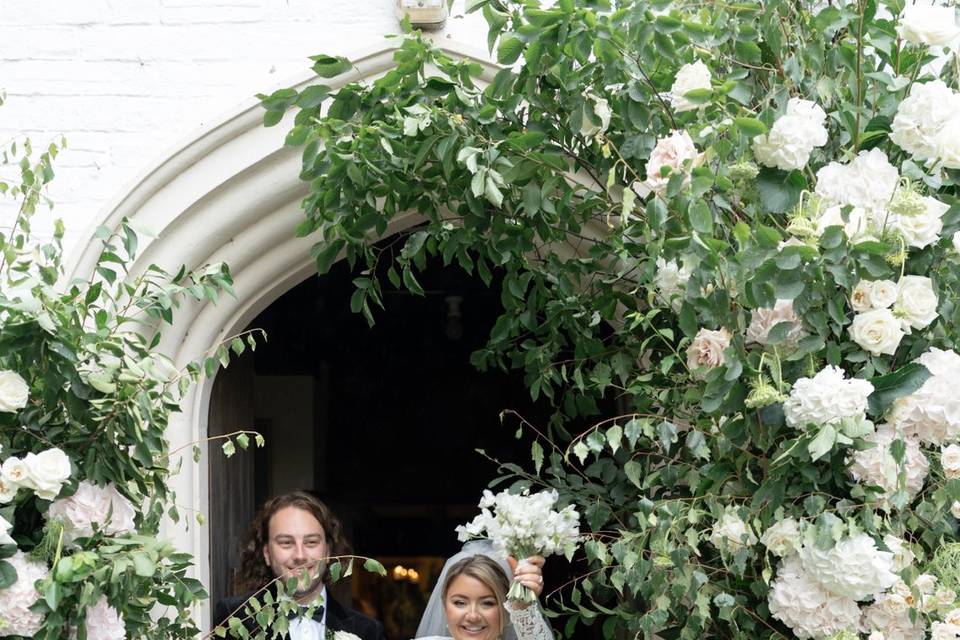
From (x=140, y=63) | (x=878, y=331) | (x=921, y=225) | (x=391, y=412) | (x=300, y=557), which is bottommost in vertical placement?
(x=300, y=557)

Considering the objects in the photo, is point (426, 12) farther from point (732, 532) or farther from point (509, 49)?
point (732, 532)

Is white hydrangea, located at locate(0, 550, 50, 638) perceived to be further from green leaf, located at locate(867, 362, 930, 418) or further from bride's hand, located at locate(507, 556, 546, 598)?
green leaf, located at locate(867, 362, 930, 418)

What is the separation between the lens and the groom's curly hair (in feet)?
→ 11.6

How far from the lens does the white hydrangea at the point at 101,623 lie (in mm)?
2676

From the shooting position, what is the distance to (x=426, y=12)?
3.43 m

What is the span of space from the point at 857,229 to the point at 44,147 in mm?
2110

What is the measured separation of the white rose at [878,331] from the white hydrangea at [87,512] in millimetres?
1499

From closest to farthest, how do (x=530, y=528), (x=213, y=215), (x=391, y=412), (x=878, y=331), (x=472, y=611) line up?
(x=878, y=331) < (x=530, y=528) < (x=472, y=611) < (x=213, y=215) < (x=391, y=412)

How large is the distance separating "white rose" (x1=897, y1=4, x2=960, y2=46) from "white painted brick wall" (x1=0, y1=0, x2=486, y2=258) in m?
1.26

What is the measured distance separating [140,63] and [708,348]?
5.74 feet

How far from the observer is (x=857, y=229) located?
8.04ft

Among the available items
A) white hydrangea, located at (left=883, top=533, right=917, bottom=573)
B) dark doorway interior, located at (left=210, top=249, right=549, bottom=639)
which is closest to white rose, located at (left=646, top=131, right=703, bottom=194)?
white hydrangea, located at (left=883, top=533, right=917, bottom=573)

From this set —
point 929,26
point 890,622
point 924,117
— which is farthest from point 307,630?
point 929,26

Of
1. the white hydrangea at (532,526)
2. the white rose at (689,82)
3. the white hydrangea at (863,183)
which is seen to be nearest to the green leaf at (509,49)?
the white rose at (689,82)
